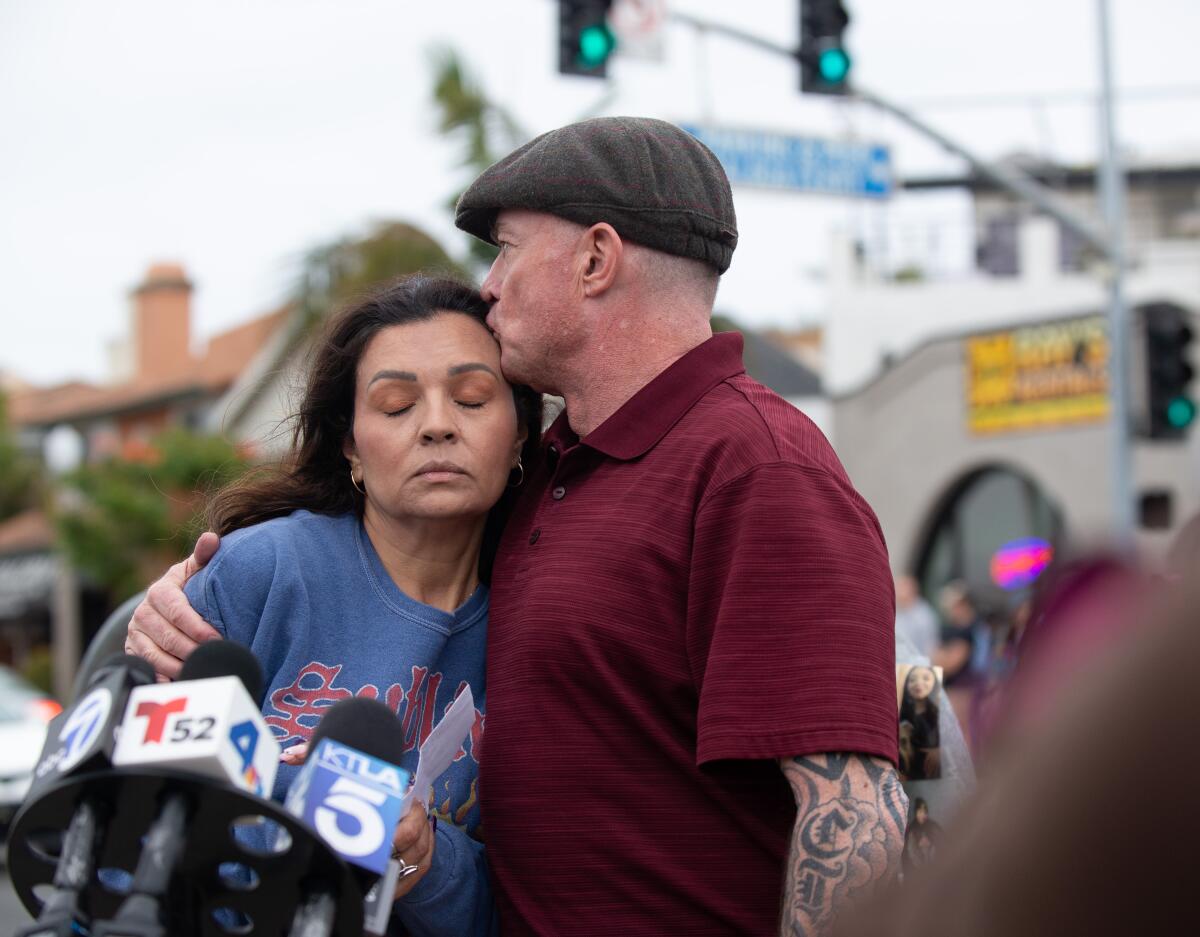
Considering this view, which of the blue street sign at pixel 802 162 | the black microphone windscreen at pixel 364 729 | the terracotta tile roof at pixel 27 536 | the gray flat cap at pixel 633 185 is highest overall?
the blue street sign at pixel 802 162

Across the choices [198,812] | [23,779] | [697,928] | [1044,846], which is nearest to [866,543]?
[697,928]

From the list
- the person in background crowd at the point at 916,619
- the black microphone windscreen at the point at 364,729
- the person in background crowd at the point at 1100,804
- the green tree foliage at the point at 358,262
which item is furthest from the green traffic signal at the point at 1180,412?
the person in background crowd at the point at 1100,804

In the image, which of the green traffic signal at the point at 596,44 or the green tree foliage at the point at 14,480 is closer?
the green traffic signal at the point at 596,44

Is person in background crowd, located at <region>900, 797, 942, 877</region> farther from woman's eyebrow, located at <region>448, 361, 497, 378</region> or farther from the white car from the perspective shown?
the white car

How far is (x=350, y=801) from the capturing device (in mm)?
1862

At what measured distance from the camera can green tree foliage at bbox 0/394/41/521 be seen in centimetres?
5081

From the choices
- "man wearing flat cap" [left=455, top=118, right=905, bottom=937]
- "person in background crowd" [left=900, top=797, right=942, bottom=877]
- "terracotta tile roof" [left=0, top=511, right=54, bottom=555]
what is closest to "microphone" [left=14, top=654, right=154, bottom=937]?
"man wearing flat cap" [left=455, top=118, right=905, bottom=937]

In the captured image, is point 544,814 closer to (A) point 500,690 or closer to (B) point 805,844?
(A) point 500,690

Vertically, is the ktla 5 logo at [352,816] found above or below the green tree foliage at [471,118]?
below

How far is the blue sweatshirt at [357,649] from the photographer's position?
272 cm

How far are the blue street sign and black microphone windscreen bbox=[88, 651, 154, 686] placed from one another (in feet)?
33.6

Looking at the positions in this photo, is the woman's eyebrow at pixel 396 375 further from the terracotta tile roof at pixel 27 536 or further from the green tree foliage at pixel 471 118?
the terracotta tile roof at pixel 27 536

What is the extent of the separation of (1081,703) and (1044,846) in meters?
0.10

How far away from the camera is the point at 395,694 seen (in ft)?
9.21
